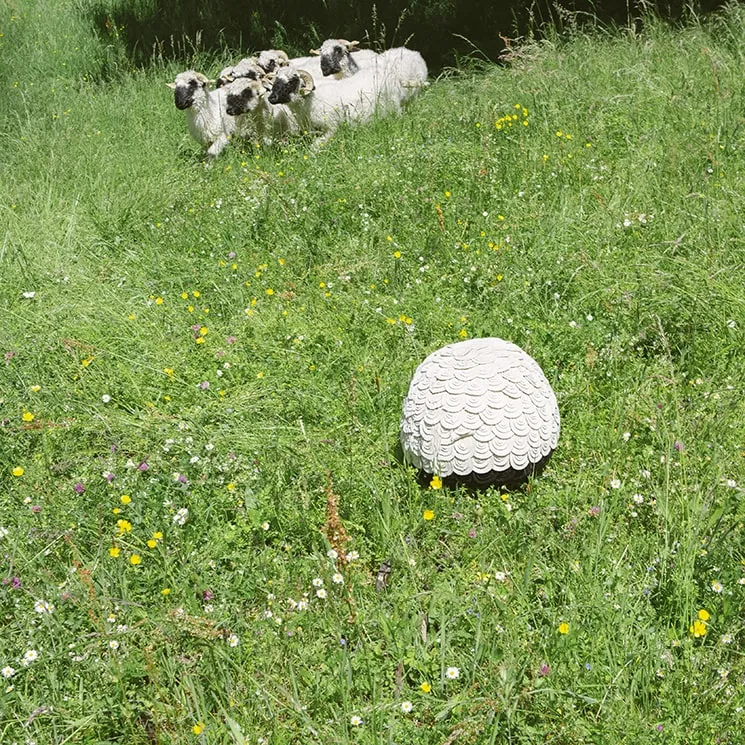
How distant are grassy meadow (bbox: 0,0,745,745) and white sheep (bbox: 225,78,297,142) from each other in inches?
15.4

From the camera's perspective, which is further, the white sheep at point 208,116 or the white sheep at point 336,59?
the white sheep at point 336,59

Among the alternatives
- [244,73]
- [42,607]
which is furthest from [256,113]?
[42,607]

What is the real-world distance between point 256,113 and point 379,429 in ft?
14.3

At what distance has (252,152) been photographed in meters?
6.86

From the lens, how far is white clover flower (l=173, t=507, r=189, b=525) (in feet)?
9.46

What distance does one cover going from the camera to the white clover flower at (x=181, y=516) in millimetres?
2885

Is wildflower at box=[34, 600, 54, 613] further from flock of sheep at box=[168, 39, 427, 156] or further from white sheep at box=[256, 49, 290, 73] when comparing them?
white sheep at box=[256, 49, 290, 73]

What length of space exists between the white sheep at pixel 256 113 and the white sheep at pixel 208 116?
0.10 metres

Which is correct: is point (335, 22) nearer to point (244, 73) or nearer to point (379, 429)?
point (244, 73)

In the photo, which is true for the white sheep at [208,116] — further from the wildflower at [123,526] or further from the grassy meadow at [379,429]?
the wildflower at [123,526]

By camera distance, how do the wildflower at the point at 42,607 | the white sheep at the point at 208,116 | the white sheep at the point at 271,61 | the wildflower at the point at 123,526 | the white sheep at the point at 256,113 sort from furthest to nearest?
the white sheep at the point at 271,61, the white sheep at the point at 208,116, the white sheep at the point at 256,113, the wildflower at the point at 123,526, the wildflower at the point at 42,607

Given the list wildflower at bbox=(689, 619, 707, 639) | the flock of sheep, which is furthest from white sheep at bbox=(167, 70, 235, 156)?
wildflower at bbox=(689, 619, 707, 639)

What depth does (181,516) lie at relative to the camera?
292 cm

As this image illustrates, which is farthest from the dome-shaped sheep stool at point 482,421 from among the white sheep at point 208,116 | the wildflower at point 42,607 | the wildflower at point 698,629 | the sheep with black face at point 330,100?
the white sheep at point 208,116
